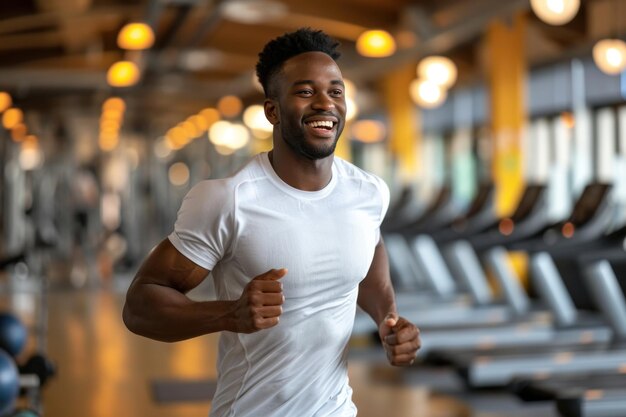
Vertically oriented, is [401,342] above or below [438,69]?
below

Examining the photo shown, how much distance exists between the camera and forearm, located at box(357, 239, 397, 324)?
2.23 meters

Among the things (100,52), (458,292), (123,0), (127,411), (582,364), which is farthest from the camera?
(100,52)

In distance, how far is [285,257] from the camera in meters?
1.90

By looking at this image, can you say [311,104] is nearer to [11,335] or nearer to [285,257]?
[285,257]

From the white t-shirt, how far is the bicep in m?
0.02

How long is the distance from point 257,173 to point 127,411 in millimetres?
3854

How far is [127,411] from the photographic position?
5.52m

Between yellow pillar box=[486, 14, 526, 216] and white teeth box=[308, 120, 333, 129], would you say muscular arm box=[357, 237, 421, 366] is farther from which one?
yellow pillar box=[486, 14, 526, 216]

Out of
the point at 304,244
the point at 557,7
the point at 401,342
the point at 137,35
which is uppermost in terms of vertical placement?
the point at 137,35

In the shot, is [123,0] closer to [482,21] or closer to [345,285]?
[482,21]

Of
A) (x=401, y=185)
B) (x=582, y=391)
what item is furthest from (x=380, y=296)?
(x=401, y=185)

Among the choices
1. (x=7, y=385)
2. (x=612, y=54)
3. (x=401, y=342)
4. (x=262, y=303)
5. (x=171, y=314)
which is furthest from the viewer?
(x=612, y=54)

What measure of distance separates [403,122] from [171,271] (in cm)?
1379

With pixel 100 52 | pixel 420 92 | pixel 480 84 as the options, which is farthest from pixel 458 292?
pixel 100 52
